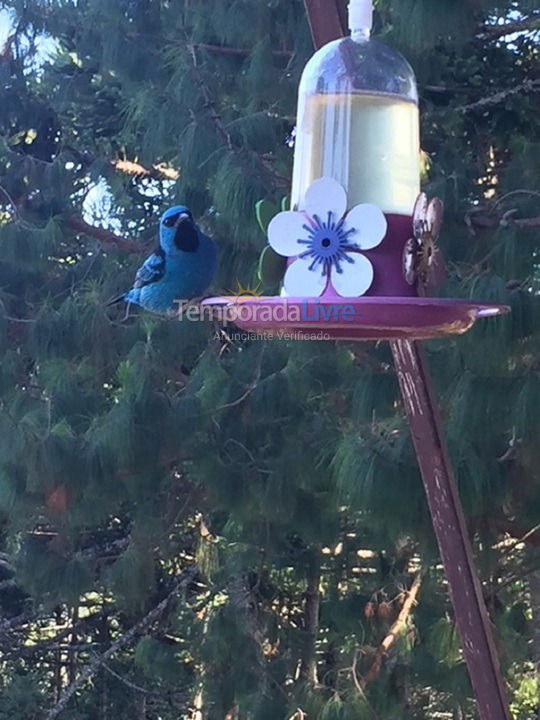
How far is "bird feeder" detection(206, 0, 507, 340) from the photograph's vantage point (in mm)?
1229

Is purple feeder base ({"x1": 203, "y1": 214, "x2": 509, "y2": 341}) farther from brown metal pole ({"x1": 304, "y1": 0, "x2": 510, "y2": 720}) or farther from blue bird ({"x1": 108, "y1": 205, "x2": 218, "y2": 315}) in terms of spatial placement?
blue bird ({"x1": 108, "y1": 205, "x2": 218, "y2": 315})

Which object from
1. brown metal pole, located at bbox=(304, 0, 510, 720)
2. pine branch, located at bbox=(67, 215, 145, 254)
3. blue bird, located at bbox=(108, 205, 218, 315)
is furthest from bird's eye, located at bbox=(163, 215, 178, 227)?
pine branch, located at bbox=(67, 215, 145, 254)

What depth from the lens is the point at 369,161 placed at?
1514 millimetres

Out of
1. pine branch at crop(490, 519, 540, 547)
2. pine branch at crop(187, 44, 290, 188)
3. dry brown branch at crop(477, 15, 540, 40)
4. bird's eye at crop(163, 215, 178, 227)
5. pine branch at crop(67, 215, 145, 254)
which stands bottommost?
pine branch at crop(490, 519, 540, 547)

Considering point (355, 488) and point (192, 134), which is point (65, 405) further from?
point (355, 488)

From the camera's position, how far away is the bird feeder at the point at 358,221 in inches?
48.4

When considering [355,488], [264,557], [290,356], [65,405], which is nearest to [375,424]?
[355,488]

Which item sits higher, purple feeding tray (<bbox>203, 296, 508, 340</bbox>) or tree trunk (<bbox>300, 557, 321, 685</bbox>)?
tree trunk (<bbox>300, 557, 321, 685</bbox>)

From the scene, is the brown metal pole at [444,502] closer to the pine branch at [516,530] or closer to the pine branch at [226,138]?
the pine branch at [226,138]

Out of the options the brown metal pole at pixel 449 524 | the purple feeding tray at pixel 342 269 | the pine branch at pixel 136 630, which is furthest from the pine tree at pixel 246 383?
the purple feeding tray at pixel 342 269

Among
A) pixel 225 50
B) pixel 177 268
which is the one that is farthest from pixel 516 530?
pixel 225 50

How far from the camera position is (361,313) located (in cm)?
120

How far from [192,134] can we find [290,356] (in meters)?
0.74

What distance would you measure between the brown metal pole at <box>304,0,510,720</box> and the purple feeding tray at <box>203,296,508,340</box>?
27cm
